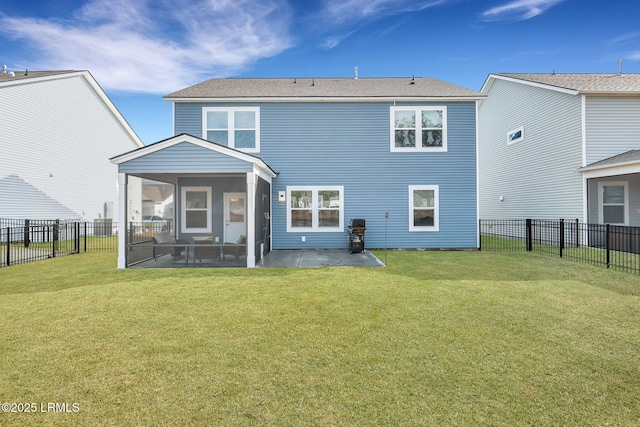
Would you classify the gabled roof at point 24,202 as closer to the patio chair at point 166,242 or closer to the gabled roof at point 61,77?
the gabled roof at point 61,77

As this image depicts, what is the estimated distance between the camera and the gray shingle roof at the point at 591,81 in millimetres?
12078

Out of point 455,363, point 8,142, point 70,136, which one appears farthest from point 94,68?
point 455,363

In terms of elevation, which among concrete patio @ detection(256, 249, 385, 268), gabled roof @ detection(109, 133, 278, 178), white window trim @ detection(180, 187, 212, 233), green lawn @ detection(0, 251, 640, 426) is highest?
gabled roof @ detection(109, 133, 278, 178)

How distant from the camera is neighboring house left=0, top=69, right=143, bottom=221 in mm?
15188

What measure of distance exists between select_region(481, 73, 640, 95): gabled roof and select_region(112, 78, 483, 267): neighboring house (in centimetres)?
415

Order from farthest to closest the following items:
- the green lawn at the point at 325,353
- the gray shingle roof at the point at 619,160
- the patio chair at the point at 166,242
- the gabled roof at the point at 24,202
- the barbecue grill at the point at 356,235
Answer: the gabled roof at the point at 24,202
the barbecue grill at the point at 356,235
the gray shingle roof at the point at 619,160
the patio chair at the point at 166,242
the green lawn at the point at 325,353

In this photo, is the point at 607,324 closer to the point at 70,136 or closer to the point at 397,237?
the point at 397,237

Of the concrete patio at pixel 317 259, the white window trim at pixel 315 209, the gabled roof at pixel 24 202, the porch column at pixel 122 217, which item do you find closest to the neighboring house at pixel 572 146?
the concrete patio at pixel 317 259

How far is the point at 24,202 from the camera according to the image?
15.8 metres

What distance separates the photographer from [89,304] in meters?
5.45

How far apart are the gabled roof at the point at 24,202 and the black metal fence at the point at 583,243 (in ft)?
70.6

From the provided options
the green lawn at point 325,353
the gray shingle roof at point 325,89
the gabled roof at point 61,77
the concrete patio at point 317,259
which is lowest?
the green lawn at point 325,353

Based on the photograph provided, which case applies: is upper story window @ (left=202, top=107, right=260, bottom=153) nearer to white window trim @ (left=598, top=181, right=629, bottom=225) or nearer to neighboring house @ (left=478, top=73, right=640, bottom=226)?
neighboring house @ (left=478, top=73, right=640, bottom=226)

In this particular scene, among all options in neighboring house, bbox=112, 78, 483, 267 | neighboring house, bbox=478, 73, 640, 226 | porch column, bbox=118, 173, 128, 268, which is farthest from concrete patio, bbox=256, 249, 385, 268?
neighboring house, bbox=478, 73, 640, 226
